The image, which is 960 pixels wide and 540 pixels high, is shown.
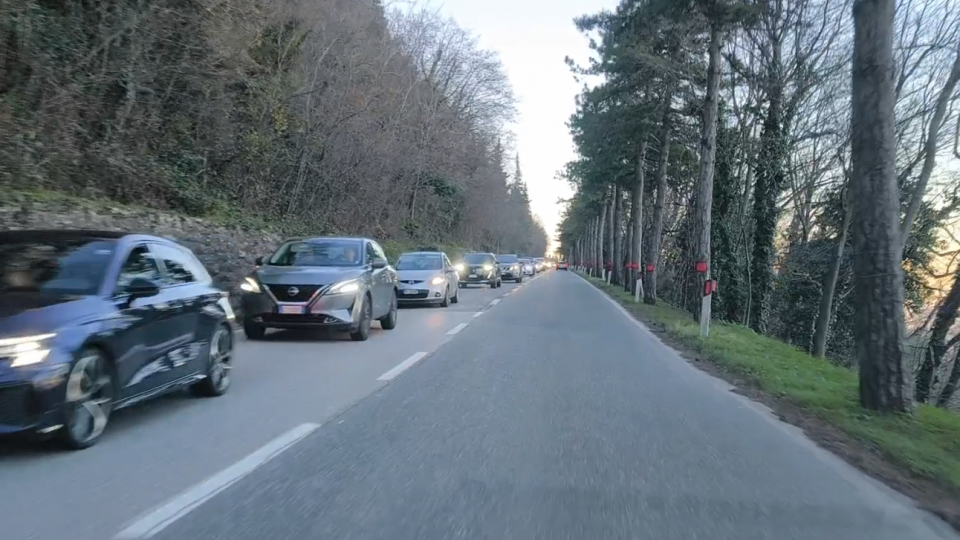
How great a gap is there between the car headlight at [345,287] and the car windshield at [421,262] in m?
9.67

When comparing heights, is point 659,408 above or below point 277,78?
below

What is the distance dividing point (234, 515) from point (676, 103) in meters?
23.6

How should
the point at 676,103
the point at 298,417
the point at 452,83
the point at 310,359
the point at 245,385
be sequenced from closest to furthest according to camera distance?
1. the point at 298,417
2. the point at 245,385
3. the point at 310,359
4. the point at 676,103
5. the point at 452,83

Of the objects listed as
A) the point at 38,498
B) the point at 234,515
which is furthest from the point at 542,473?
the point at 38,498

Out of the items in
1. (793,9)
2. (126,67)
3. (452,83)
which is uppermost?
(452,83)

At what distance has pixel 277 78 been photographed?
1044 inches

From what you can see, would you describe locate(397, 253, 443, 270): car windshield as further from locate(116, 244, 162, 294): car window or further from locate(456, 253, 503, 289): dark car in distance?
locate(116, 244, 162, 294): car window

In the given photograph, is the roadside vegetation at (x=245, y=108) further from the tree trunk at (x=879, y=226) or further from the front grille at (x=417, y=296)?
the tree trunk at (x=879, y=226)

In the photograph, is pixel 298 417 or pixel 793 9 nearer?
pixel 298 417

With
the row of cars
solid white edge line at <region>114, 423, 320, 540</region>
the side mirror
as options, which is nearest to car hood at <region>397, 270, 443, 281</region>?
the row of cars

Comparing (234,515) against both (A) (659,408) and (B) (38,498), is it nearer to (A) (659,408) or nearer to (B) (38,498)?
(B) (38,498)

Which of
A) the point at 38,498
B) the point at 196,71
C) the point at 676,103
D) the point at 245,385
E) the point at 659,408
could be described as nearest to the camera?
the point at 38,498

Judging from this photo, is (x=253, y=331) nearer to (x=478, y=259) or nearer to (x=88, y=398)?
(x=88, y=398)

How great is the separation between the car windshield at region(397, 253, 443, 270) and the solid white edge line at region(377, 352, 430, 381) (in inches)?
433
